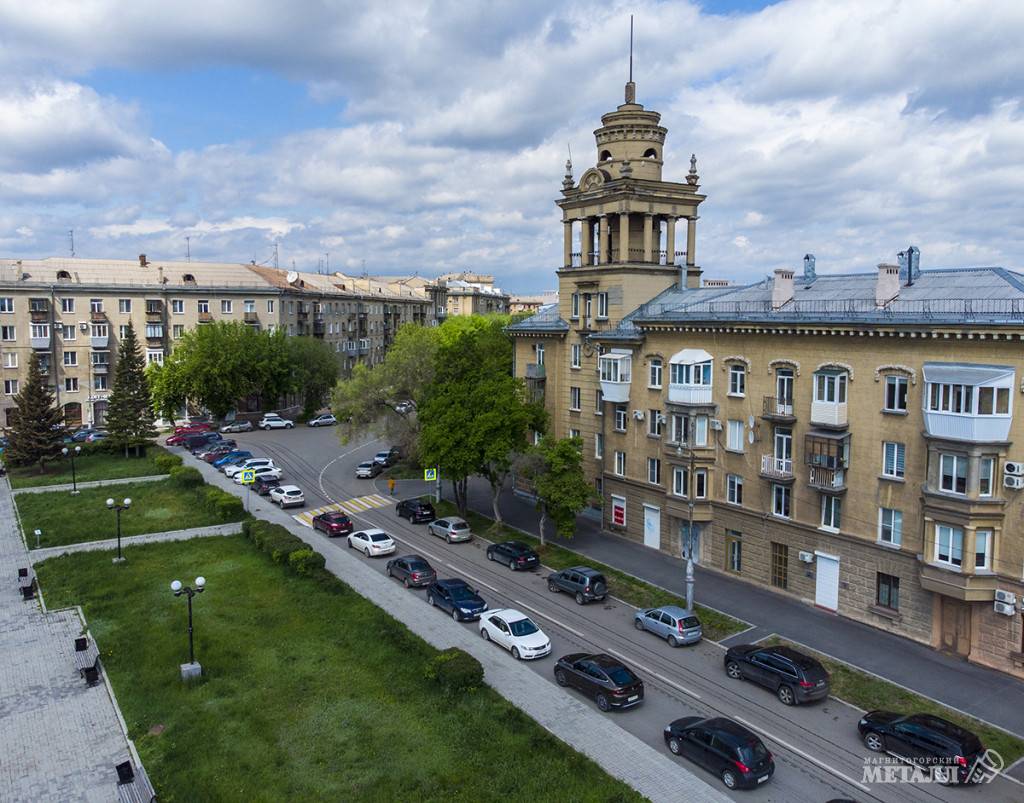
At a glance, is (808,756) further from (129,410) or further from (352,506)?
(129,410)

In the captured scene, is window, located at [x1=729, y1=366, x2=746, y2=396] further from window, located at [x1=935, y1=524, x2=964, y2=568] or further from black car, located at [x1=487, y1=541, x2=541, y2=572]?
black car, located at [x1=487, y1=541, x2=541, y2=572]

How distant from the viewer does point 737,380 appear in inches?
1425

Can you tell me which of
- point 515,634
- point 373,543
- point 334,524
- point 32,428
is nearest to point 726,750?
point 515,634

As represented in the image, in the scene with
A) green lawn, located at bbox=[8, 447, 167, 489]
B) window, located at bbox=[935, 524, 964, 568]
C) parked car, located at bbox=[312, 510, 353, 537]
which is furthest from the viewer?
green lawn, located at bbox=[8, 447, 167, 489]

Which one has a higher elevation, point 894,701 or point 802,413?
point 802,413

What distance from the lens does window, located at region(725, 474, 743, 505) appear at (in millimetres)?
36562

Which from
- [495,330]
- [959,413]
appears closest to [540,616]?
[959,413]

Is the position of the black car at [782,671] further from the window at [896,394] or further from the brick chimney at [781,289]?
the brick chimney at [781,289]

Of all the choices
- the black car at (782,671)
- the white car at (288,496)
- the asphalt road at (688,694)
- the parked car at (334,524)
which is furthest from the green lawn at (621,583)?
the white car at (288,496)

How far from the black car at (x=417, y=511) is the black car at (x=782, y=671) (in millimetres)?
23396

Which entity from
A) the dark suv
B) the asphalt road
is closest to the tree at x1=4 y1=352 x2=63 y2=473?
the asphalt road

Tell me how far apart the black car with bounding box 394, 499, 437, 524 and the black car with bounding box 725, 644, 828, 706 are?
76.8 feet

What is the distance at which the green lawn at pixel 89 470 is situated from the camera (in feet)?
186

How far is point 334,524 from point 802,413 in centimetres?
2587
